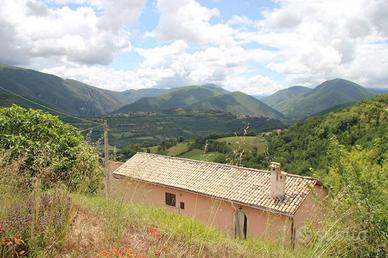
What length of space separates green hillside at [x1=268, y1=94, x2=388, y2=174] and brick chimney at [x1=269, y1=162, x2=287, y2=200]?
2652cm

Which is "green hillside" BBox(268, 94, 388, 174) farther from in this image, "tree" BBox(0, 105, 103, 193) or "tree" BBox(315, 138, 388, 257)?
"tree" BBox(0, 105, 103, 193)

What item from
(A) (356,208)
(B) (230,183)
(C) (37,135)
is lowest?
(B) (230,183)

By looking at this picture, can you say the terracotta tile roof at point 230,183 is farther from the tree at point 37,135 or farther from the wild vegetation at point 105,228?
the wild vegetation at point 105,228

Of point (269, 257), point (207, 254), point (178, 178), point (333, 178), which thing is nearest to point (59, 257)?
point (207, 254)

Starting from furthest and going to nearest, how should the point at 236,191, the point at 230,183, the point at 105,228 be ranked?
the point at 230,183, the point at 236,191, the point at 105,228

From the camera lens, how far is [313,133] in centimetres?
6650

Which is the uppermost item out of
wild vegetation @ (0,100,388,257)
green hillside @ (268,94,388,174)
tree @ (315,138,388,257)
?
wild vegetation @ (0,100,388,257)

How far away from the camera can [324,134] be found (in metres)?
63.1

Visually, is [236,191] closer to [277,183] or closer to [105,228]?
[277,183]

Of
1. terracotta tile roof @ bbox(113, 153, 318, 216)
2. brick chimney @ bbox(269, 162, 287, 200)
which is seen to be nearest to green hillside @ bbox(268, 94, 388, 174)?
terracotta tile roof @ bbox(113, 153, 318, 216)

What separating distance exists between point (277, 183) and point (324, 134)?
47606mm

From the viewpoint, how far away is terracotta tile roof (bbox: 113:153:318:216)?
761 inches

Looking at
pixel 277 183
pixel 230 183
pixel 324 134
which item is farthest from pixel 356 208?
pixel 324 134

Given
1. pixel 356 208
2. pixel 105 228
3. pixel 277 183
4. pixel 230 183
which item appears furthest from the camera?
pixel 230 183
